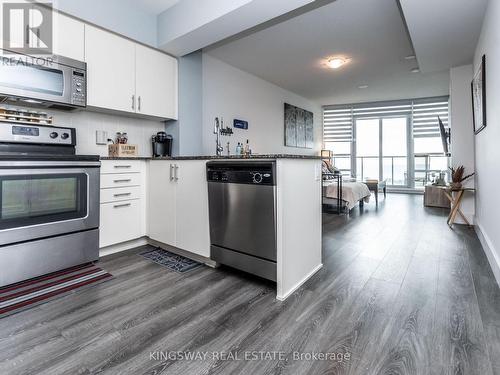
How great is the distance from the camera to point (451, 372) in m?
1.16

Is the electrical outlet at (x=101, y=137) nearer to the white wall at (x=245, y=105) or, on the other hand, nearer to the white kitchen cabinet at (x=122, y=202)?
the white kitchen cabinet at (x=122, y=202)

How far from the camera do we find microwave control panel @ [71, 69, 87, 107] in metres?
2.41

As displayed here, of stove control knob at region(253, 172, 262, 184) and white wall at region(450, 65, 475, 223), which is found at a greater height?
white wall at region(450, 65, 475, 223)

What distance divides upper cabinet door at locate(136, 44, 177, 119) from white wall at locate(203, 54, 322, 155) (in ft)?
3.14

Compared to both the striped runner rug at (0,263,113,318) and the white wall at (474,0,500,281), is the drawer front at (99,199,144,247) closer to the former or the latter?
the striped runner rug at (0,263,113,318)

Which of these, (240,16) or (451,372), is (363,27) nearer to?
(240,16)

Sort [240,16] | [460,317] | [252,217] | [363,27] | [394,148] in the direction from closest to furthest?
[460,317] < [252,217] < [240,16] < [363,27] < [394,148]

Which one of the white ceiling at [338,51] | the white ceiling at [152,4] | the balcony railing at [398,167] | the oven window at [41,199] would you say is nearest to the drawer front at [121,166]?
the oven window at [41,199]

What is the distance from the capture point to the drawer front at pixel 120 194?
2518 millimetres

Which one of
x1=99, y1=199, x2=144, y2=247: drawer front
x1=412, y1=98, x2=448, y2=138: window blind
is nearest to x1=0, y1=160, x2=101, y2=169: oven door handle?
x1=99, y1=199, x2=144, y2=247: drawer front

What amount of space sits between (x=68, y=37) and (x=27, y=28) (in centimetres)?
28

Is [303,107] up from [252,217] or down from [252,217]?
up

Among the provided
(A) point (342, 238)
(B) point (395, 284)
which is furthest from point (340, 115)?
(B) point (395, 284)

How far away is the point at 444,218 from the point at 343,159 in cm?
429
